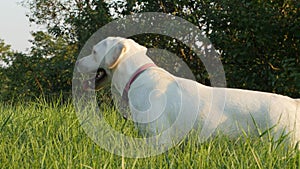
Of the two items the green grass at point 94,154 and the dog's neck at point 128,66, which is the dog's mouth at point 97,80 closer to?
the dog's neck at point 128,66

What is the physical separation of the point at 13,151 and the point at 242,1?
14.0ft

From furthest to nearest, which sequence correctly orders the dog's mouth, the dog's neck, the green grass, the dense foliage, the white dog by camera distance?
1. the dense foliage
2. the dog's mouth
3. the dog's neck
4. the white dog
5. the green grass

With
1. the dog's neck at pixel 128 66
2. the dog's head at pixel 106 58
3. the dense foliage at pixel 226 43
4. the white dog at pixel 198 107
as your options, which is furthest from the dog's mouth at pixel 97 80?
the dense foliage at pixel 226 43

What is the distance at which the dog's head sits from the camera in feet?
14.0

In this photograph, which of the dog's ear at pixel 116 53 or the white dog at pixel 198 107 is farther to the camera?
the dog's ear at pixel 116 53

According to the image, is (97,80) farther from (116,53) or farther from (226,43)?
(226,43)

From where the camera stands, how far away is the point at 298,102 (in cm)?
402

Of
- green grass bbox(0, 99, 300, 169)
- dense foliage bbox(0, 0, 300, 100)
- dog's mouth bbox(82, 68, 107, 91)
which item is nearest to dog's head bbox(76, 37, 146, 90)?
dog's mouth bbox(82, 68, 107, 91)

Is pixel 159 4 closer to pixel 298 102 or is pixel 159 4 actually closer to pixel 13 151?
pixel 298 102

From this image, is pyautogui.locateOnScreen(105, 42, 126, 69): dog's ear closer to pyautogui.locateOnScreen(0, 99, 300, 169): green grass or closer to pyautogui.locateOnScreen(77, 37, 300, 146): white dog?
pyautogui.locateOnScreen(77, 37, 300, 146): white dog

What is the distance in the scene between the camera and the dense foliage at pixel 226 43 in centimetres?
638

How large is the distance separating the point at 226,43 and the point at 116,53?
2.81m

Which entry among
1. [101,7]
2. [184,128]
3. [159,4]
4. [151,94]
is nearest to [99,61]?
[151,94]

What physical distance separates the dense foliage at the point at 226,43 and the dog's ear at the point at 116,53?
8.27 ft
